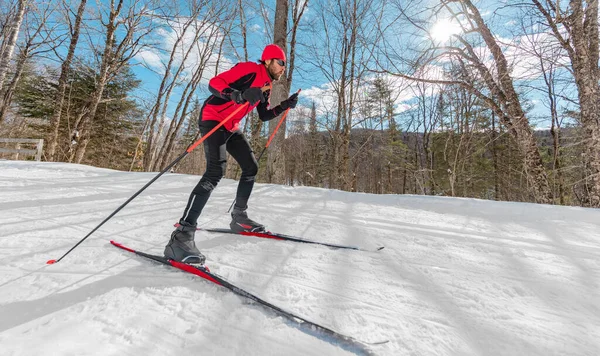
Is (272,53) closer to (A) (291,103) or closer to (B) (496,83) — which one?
(A) (291,103)

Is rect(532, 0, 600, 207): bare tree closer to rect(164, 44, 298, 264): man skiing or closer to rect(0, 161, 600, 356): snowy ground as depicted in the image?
rect(0, 161, 600, 356): snowy ground

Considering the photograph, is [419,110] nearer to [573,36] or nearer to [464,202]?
[573,36]

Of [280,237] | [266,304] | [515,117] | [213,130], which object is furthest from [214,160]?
[515,117]

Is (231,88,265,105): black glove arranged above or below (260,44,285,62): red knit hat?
below

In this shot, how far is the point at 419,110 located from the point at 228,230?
20238mm

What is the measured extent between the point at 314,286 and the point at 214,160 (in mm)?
1385

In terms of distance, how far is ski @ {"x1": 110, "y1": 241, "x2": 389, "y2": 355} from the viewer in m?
1.10

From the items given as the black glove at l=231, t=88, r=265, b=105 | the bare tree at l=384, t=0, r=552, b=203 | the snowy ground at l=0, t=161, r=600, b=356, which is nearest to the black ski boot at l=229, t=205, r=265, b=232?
the snowy ground at l=0, t=161, r=600, b=356

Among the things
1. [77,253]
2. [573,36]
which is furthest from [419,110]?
[77,253]

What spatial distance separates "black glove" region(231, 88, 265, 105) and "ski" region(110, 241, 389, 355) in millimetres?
1348

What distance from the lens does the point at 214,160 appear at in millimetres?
2271

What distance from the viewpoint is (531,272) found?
1.79 metres

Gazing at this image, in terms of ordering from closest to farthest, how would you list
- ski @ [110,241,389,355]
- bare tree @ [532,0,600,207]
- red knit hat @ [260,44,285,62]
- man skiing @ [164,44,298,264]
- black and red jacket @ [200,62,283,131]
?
ski @ [110,241,389,355], man skiing @ [164,44,298,264], black and red jacket @ [200,62,283,131], red knit hat @ [260,44,285,62], bare tree @ [532,0,600,207]

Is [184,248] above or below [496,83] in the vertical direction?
below
